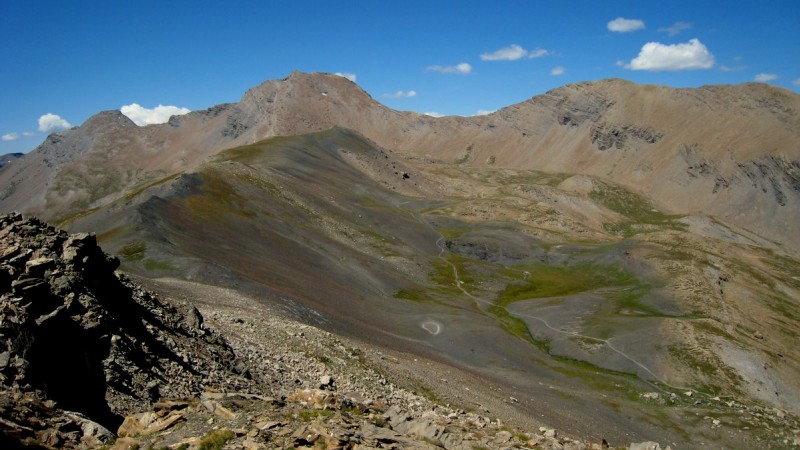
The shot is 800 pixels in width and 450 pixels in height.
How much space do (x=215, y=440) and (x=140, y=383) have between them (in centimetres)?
830

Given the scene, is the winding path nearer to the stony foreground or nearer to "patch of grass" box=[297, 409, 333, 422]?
the stony foreground

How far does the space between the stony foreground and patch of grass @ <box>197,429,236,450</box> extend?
3 cm

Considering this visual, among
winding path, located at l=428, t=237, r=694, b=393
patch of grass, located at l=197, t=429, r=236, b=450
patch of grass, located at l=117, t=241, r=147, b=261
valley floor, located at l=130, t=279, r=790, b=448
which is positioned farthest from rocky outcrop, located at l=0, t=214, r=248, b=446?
winding path, located at l=428, t=237, r=694, b=393

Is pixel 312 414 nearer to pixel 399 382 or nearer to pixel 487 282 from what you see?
pixel 399 382

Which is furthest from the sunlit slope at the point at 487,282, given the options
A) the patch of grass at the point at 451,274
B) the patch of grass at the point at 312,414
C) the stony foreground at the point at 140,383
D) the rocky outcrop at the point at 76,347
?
the patch of grass at the point at 312,414

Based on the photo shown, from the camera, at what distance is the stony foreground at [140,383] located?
18.9 meters

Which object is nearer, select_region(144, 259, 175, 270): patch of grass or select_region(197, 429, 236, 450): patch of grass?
select_region(197, 429, 236, 450): patch of grass

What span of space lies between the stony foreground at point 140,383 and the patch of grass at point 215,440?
0.03 meters

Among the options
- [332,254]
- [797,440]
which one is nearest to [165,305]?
[797,440]

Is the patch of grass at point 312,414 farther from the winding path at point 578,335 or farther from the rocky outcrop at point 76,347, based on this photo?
the winding path at point 578,335

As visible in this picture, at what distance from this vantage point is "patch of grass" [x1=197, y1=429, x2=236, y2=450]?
17781 mm

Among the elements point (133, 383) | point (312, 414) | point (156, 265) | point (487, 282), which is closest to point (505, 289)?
point (487, 282)

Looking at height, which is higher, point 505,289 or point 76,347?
point 76,347

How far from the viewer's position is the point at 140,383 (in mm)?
24406
